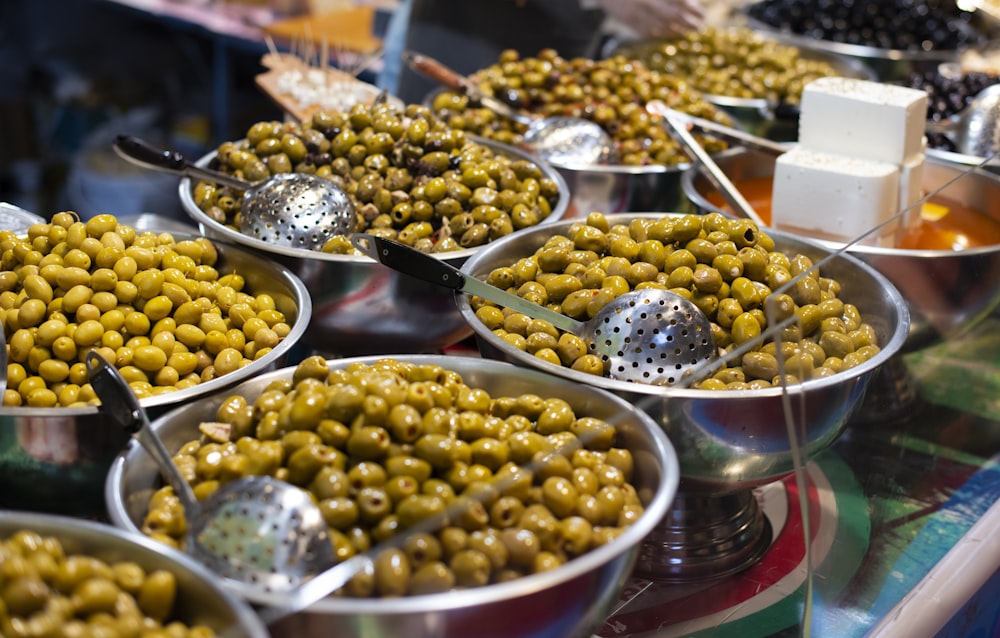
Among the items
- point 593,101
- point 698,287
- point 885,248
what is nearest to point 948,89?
point 593,101

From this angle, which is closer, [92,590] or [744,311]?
[92,590]

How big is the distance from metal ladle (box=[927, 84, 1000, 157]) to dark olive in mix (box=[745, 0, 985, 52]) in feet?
3.10

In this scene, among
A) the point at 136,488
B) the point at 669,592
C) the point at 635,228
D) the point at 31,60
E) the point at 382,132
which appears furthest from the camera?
the point at 31,60

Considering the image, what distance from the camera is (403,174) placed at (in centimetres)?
187

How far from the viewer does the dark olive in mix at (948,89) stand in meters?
2.62

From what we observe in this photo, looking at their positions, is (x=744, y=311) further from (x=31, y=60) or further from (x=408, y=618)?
(x=31, y=60)

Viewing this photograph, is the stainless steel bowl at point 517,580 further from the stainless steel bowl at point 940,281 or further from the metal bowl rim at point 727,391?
the stainless steel bowl at point 940,281

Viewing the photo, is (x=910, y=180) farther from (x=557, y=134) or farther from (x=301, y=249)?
(x=301, y=249)

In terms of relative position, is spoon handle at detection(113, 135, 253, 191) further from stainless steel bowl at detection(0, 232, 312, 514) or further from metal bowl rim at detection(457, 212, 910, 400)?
stainless steel bowl at detection(0, 232, 312, 514)

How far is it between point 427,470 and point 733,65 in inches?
88.9

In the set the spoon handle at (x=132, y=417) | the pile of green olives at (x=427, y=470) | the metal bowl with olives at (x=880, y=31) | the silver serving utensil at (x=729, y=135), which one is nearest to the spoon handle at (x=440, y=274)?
the pile of green olives at (x=427, y=470)

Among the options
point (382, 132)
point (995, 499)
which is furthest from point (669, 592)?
point (382, 132)

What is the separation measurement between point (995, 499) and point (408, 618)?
1.18 meters

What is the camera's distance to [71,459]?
119cm
